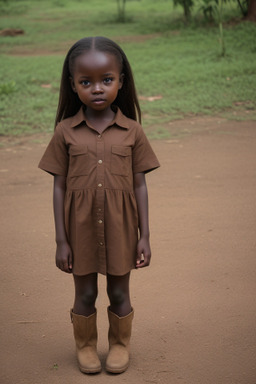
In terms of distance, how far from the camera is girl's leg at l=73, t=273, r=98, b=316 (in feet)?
8.01

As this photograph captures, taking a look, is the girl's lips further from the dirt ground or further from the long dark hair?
the dirt ground

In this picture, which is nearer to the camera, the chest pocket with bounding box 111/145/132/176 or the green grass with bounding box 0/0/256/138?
the chest pocket with bounding box 111/145/132/176

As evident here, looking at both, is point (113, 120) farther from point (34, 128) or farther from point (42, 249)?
point (34, 128)

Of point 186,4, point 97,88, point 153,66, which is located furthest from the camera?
point 186,4

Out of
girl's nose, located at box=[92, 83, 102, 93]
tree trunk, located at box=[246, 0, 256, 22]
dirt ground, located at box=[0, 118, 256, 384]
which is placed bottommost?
tree trunk, located at box=[246, 0, 256, 22]

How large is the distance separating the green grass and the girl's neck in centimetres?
389

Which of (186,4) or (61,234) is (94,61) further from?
(186,4)

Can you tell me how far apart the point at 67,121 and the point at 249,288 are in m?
1.37

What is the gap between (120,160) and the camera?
7.71 ft

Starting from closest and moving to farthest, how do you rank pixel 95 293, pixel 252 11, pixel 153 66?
pixel 95 293
pixel 153 66
pixel 252 11

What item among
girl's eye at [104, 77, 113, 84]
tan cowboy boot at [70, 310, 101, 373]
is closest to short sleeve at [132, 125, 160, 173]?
girl's eye at [104, 77, 113, 84]

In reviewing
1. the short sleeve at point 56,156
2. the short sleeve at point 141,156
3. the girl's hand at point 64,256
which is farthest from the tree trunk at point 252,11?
the girl's hand at point 64,256

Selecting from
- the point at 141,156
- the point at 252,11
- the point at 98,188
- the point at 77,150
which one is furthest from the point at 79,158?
the point at 252,11

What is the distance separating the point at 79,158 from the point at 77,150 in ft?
0.10
